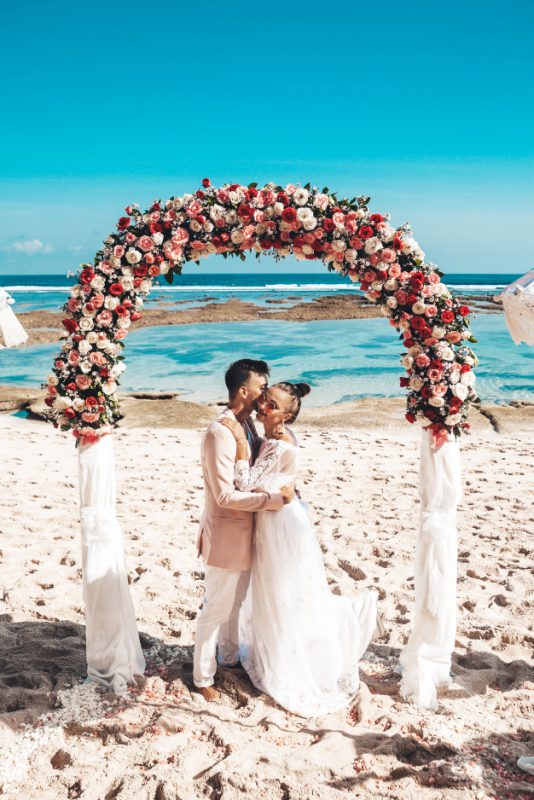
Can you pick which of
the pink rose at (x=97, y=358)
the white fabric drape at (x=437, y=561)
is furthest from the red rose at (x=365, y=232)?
the pink rose at (x=97, y=358)

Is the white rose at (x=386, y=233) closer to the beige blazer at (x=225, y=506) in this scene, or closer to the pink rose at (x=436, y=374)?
the pink rose at (x=436, y=374)

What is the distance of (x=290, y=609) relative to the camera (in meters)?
4.76

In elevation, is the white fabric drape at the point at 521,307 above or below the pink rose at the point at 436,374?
above

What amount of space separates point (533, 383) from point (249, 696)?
19.4m

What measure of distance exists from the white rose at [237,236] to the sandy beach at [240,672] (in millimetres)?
3388

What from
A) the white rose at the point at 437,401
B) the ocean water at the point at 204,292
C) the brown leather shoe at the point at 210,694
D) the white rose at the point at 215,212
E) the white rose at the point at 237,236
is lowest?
the brown leather shoe at the point at 210,694

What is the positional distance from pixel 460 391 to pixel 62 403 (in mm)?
2977

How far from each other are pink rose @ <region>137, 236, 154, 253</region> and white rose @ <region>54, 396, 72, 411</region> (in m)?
1.29

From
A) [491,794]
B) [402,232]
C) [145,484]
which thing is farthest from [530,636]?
[145,484]

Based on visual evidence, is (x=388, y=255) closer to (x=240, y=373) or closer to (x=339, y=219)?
(x=339, y=219)

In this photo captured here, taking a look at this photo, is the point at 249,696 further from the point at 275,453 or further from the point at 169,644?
the point at 275,453

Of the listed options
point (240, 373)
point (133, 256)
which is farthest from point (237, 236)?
point (240, 373)

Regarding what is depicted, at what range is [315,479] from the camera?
1068cm

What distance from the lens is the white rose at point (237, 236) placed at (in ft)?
16.3
